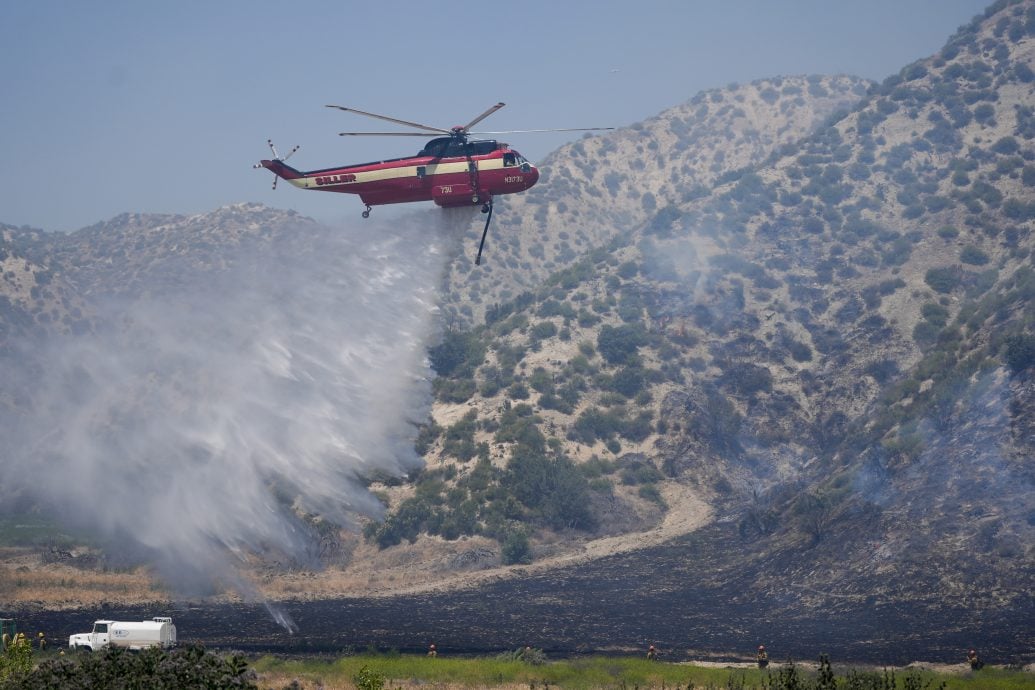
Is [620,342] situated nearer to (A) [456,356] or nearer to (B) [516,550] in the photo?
(A) [456,356]

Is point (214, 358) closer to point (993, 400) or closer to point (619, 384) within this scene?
point (619, 384)

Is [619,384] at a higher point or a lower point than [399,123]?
lower

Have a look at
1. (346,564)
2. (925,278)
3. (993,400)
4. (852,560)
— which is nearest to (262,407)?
(346,564)

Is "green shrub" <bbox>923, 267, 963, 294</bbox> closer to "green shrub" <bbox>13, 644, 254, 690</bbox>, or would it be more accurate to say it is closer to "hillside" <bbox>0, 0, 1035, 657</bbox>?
"hillside" <bbox>0, 0, 1035, 657</bbox>

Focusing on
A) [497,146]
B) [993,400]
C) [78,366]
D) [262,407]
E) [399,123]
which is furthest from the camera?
[78,366]

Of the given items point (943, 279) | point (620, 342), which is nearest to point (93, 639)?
point (620, 342)

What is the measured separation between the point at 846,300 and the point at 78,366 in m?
83.7

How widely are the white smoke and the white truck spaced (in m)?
22.2

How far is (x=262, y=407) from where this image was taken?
102 meters

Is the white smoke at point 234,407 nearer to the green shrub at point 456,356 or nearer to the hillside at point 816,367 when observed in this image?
the hillside at point 816,367

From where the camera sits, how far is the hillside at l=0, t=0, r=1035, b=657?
8650cm

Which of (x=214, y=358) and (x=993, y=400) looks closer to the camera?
(x=993, y=400)

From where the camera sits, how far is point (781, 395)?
400 ft

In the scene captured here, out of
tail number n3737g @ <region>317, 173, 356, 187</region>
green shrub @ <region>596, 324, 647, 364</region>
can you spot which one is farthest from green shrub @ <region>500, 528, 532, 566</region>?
tail number n3737g @ <region>317, 173, 356, 187</region>
